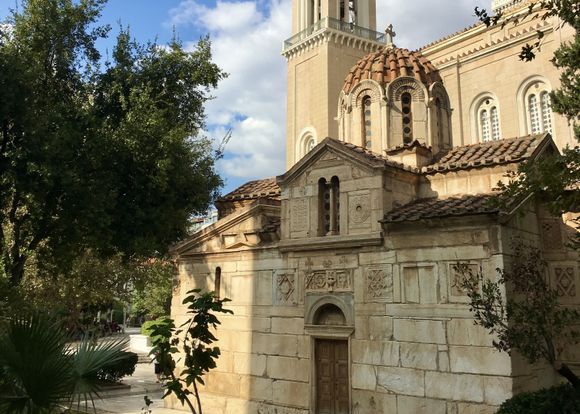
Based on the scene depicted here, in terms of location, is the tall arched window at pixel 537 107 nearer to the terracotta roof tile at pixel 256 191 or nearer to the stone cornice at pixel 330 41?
the stone cornice at pixel 330 41

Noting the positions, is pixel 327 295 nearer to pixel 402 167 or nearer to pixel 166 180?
pixel 402 167

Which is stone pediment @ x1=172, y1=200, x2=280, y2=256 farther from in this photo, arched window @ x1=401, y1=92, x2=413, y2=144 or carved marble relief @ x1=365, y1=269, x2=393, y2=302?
arched window @ x1=401, y1=92, x2=413, y2=144

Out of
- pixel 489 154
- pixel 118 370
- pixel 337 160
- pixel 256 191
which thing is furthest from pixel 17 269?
pixel 489 154

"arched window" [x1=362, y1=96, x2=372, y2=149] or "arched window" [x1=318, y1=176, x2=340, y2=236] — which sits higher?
"arched window" [x1=362, y1=96, x2=372, y2=149]

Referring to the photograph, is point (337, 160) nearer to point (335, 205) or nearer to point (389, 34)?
point (335, 205)

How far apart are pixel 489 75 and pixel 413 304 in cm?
1925

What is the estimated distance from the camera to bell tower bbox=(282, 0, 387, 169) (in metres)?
29.7

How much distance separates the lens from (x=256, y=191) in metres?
14.7

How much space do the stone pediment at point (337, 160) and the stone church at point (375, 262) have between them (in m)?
0.03

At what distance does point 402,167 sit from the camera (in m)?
10.7

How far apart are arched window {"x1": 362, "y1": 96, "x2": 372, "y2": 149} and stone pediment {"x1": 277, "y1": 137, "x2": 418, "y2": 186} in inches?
90.1

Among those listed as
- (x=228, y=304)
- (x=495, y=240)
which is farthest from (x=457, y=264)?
(x=228, y=304)

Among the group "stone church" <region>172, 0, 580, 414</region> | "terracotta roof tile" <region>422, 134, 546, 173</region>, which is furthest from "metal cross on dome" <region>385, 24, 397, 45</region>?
"terracotta roof tile" <region>422, 134, 546, 173</region>

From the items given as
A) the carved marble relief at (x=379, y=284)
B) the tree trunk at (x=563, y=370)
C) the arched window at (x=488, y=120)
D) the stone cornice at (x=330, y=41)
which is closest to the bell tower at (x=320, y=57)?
the stone cornice at (x=330, y=41)
